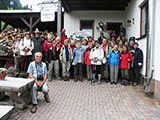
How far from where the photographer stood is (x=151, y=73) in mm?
5516

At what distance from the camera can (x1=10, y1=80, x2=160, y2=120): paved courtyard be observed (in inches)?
159

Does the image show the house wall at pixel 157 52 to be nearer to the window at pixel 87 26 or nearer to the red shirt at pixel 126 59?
the red shirt at pixel 126 59

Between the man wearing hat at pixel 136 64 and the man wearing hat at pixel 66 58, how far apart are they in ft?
9.41

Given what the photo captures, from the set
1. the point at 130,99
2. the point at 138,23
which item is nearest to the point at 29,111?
the point at 130,99

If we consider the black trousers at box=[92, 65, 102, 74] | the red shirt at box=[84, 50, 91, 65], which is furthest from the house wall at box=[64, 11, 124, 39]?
the black trousers at box=[92, 65, 102, 74]

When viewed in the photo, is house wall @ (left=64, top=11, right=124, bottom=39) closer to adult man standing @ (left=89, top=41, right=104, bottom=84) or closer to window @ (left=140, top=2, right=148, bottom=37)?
window @ (left=140, top=2, right=148, bottom=37)

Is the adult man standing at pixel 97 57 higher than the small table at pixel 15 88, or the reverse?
the adult man standing at pixel 97 57

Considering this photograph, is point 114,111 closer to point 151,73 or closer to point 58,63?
point 151,73

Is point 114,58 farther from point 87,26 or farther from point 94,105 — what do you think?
point 87,26

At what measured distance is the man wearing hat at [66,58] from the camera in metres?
7.66

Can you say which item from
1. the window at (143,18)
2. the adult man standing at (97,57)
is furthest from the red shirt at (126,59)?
the window at (143,18)

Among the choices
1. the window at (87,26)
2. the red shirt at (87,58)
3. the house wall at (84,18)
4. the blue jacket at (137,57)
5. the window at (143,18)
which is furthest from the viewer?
the window at (87,26)

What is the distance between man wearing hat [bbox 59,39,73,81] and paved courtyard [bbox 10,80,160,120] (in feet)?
3.61

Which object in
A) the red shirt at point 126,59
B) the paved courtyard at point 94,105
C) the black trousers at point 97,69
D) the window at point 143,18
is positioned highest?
the window at point 143,18
